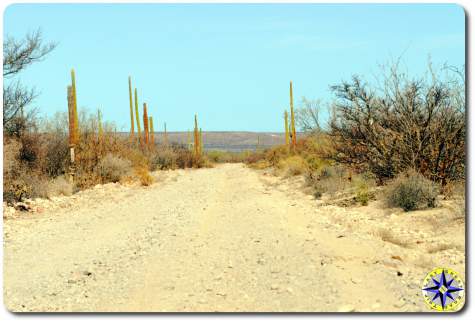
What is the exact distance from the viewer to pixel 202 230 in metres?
11.9

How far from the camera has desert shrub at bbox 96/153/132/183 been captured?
25.4 metres

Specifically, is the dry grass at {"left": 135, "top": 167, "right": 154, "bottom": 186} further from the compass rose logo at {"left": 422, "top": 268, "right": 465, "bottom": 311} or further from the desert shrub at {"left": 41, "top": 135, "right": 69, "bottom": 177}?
the compass rose logo at {"left": 422, "top": 268, "right": 465, "bottom": 311}

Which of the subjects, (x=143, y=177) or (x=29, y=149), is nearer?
(x=29, y=149)

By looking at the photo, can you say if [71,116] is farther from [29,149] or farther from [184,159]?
[184,159]

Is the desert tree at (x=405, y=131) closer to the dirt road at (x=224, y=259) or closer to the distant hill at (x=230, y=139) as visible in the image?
the dirt road at (x=224, y=259)

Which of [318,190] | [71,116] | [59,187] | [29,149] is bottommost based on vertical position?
[318,190]

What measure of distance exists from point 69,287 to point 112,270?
0.86m

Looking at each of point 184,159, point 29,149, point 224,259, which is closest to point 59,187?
point 29,149

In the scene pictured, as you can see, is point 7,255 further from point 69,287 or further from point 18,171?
point 18,171

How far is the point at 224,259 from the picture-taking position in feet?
29.6

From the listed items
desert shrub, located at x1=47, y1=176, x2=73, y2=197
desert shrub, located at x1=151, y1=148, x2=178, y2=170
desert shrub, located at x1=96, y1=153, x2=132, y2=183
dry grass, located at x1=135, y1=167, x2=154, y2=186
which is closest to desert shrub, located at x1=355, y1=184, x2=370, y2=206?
desert shrub, located at x1=47, y1=176, x2=73, y2=197

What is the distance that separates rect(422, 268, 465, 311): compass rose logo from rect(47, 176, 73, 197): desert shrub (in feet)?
46.8

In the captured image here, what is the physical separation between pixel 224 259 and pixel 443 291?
3.14 m

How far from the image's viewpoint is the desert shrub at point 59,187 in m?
20.2
